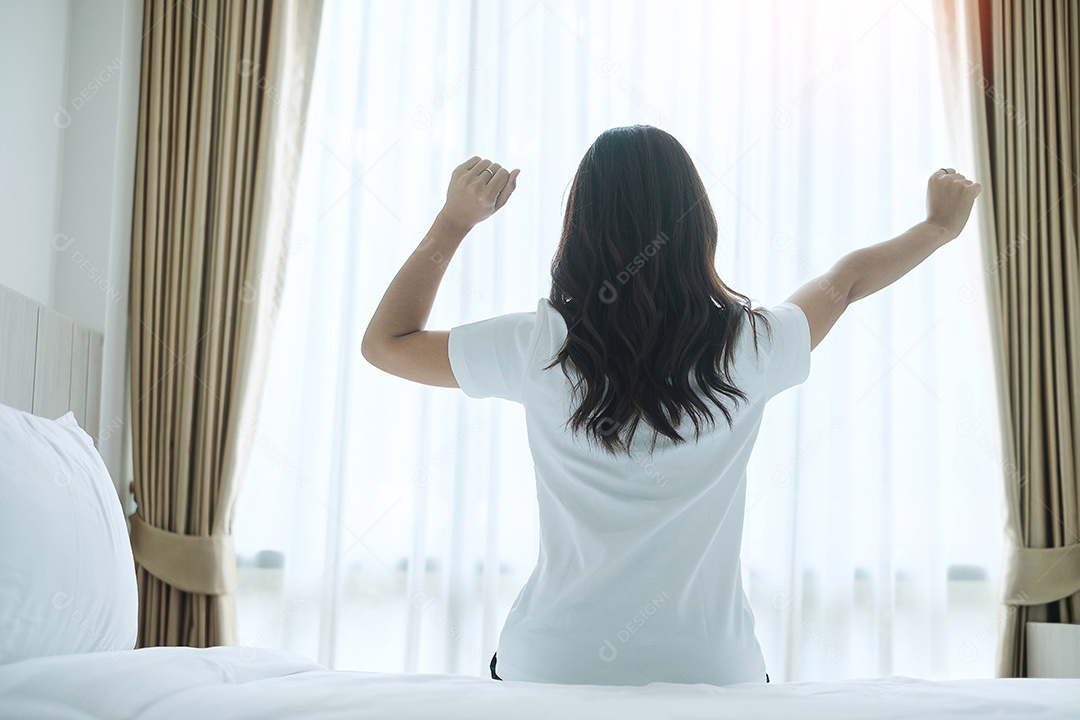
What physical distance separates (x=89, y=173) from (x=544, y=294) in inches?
49.6

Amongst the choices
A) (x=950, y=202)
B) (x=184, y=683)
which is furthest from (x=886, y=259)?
(x=184, y=683)

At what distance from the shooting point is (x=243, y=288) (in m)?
2.43

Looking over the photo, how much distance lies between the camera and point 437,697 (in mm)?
820

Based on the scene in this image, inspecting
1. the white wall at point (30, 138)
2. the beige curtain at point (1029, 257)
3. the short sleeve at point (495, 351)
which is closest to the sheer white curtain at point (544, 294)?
the beige curtain at point (1029, 257)

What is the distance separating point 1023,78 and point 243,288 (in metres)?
2.28

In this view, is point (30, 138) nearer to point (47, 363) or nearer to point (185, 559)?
point (47, 363)

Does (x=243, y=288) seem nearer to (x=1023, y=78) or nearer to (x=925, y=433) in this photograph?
(x=925, y=433)

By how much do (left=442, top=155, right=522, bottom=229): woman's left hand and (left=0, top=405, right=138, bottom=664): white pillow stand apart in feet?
2.12

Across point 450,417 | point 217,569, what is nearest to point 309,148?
point 450,417

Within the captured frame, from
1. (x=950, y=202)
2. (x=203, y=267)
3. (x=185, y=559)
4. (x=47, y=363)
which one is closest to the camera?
(x=950, y=202)

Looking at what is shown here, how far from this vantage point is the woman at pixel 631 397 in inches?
39.0

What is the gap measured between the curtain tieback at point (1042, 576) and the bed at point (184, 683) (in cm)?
158

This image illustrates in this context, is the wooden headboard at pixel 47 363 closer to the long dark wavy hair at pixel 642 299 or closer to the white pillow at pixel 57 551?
the white pillow at pixel 57 551

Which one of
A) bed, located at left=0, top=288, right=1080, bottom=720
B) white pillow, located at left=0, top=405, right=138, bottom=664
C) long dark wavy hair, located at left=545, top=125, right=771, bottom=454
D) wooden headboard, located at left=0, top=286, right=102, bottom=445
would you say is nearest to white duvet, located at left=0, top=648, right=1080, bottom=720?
bed, located at left=0, top=288, right=1080, bottom=720
